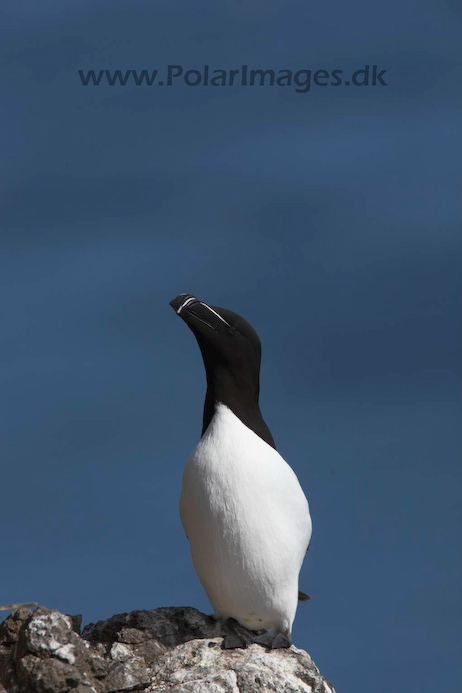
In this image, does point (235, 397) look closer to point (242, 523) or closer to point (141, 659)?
point (242, 523)

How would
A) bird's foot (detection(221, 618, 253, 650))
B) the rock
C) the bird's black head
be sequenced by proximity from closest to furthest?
the rock → bird's foot (detection(221, 618, 253, 650)) → the bird's black head

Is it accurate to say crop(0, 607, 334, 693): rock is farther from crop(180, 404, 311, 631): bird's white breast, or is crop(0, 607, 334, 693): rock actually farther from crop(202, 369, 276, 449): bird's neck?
crop(202, 369, 276, 449): bird's neck

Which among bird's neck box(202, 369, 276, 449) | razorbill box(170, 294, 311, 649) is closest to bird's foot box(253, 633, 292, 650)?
razorbill box(170, 294, 311, 649)

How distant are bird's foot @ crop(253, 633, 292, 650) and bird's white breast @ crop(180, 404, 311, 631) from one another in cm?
6

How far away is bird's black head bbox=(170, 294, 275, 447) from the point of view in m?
4.39

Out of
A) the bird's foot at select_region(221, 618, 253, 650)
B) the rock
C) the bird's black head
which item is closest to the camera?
the rock

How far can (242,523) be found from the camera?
4258 millimetres

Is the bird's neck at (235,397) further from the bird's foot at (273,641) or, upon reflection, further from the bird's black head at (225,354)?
the bird's foot at (273,641)

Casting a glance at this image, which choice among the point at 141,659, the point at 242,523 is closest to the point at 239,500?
the point at 242,523

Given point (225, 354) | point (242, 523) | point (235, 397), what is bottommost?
point (242, 523)

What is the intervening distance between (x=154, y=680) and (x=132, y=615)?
0.40 metres

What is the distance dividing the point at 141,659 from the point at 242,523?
69 centimetres

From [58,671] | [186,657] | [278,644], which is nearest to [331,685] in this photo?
[278,644]

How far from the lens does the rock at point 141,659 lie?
12.8 feet
